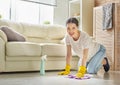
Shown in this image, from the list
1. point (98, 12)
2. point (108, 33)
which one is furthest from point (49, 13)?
point (108, 33)

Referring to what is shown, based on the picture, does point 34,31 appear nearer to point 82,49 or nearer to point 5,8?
point 5,8

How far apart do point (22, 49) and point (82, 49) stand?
83 centimetres

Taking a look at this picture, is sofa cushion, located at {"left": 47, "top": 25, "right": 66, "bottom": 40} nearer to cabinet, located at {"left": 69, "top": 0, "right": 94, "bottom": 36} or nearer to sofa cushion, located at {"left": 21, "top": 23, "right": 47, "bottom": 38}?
sofa cushion, located at {"left": 21, "top": 23, "right": 47, "bottom": 38}

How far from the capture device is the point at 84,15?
4477 millimetres

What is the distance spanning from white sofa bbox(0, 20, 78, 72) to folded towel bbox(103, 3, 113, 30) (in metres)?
0.81

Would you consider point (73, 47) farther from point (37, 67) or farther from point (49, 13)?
point (49, 13)

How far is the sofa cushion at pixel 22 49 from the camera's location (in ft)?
9.66

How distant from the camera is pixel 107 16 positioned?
12.7ft

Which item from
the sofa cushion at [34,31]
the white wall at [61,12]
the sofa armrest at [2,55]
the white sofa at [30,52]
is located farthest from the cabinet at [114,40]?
the sofa armrest at [2,55]

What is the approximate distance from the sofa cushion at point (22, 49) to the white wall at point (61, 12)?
5.82ft

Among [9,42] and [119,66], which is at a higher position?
[9,42]

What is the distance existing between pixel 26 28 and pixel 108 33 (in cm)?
142

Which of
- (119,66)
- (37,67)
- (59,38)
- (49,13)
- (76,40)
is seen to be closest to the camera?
(76,40)

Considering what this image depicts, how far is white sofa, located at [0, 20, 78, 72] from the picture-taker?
116 inches
